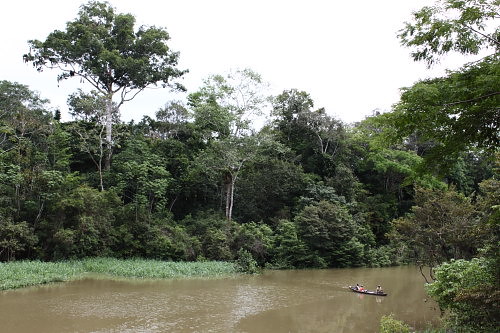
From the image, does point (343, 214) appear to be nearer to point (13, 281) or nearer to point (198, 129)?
point (198, 129)

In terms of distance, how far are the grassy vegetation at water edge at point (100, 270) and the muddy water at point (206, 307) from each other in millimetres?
773

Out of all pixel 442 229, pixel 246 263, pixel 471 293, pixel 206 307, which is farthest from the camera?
pixel 246 263

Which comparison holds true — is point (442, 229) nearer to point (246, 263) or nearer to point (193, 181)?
point (246, 263)

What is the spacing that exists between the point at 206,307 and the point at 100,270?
7.86 metres

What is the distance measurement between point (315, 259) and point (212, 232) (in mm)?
6576

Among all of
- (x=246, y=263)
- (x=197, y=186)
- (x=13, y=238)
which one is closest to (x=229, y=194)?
(x=197, y=186)

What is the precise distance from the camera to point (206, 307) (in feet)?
42.9

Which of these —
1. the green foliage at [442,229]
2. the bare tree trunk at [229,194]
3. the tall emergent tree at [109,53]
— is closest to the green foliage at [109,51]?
the tall emergent tree at [109,53]

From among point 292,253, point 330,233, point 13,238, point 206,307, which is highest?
point 330,233

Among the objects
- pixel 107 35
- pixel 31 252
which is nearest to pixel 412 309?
pixel 31 252

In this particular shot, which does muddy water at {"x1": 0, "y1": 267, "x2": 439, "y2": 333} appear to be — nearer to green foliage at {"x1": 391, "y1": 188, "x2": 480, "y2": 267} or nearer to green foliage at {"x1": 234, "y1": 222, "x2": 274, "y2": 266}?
green foliage at {"x1": 391, "y1": 188, "x2": 480, "y2": 267}

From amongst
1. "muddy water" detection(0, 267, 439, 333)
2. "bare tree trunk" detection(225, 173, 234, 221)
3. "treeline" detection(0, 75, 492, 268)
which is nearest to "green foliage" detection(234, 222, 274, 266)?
Result: "treeline" detection(0, 75, 492, 268)

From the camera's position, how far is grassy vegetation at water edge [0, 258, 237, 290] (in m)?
15.5

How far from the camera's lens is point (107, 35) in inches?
1028
